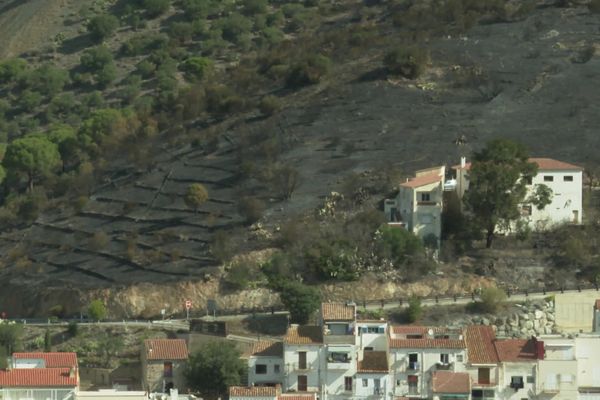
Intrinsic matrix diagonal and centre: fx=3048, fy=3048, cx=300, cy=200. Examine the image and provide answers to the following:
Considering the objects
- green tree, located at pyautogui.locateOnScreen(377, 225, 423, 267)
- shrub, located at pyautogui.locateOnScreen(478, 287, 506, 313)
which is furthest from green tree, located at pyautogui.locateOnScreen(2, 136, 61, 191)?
shrub, located at pyautogui.locateOnScreen(478, 287, 506, 313)

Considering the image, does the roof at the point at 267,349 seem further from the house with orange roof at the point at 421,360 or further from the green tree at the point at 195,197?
the green tree at the point at 195,197

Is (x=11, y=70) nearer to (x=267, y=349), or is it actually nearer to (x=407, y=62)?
(x=407, y=62)

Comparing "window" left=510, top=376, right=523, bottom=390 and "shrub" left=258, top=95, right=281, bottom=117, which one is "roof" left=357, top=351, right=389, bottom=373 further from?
"shrub" left=258, top=95, right=281, bottom=117

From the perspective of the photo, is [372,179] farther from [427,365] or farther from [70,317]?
[427,365]

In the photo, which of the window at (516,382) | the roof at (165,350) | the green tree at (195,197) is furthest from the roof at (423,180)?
the window at (516,382)

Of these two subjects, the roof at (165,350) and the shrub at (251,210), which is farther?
the shrub at (251,210)

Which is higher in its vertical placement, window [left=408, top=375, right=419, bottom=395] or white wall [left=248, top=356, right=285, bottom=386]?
white wall [left=248, top=356, right=285, bottom=386]
